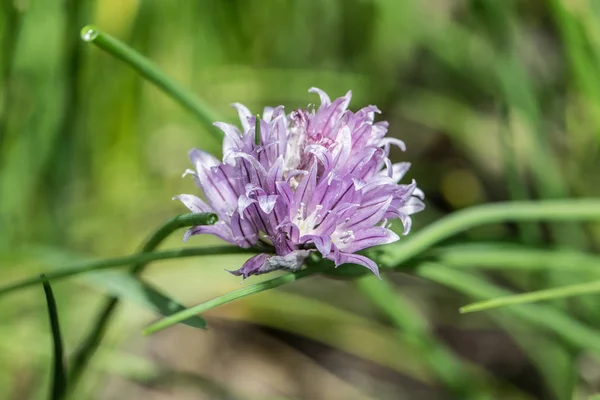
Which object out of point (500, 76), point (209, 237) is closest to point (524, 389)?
point (500, 76)

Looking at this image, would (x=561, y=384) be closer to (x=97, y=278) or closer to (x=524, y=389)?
(x=524, y=389)

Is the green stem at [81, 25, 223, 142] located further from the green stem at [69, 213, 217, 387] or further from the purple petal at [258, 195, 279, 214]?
the purple petal at [258, 195, 279, 214]

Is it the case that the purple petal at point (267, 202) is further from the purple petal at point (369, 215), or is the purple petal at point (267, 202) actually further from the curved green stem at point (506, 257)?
the curved green stem at point (506, 257)

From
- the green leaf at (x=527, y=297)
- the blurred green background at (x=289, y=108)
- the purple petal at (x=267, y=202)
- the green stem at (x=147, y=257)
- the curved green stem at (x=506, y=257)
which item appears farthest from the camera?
the blurred green background at (x=289, y=108)

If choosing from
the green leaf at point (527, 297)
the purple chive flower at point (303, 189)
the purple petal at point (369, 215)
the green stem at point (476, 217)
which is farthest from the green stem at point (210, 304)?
the green leaf at point (527, 297)

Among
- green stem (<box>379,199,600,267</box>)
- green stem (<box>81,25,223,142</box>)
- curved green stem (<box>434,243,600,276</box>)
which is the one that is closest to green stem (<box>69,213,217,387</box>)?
green stem (<box>81,25,223,142</box>)
